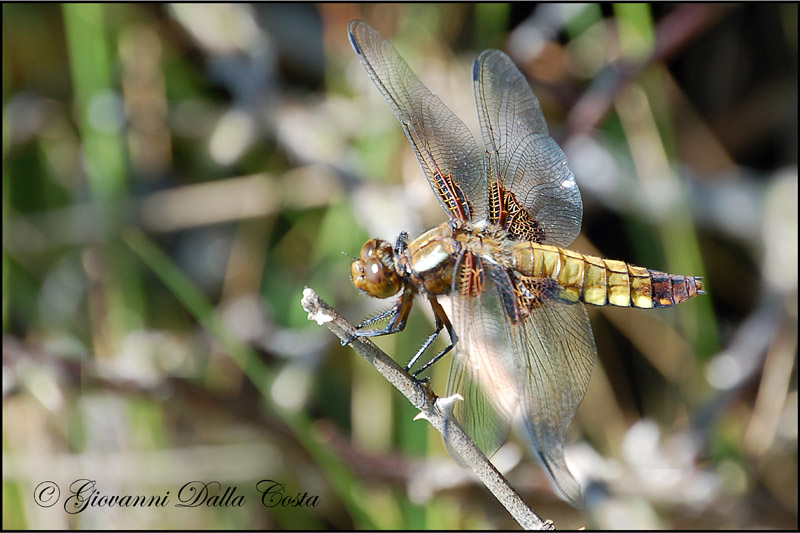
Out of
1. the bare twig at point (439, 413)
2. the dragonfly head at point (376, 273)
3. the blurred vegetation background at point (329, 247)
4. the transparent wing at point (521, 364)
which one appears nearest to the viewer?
the bare twig at point (439, 413)

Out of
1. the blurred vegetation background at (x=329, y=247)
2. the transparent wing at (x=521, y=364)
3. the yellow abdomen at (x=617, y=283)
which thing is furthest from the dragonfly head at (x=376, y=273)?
the blurred vegetation background at (x=329, y=247)

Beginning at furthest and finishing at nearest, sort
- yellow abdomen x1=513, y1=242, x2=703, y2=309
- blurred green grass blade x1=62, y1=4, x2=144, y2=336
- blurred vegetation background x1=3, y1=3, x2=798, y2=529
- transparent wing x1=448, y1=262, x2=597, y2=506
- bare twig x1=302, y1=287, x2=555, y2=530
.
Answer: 1. blurred green grass blade x1=62, y1=4, x2=144, y2=336
2. blurred vegetation background x1=3, y1=3, x2=798, y2=529
3. yellow abdomen x1=513, y1=242, x2=703, y2=309
4. transparent wing x1=448, y1=262, x2=597, y2=506
5. bare twig x1=302, y1=287, x2=555, y2=530

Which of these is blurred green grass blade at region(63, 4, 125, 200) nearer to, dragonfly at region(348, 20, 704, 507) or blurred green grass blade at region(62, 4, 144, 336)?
blurred green grass blade at region(62, 4, 144, 336)

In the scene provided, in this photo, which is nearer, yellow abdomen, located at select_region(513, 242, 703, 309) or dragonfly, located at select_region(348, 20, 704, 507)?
dragonfly, located at select_region(348, 20, 704, 507)

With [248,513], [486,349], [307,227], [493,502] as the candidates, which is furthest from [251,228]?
[486,349]

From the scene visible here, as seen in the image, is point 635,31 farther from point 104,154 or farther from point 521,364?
point 104,154

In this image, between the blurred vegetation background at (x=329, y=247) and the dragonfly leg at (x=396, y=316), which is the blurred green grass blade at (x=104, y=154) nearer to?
the blurred vegetation background at (x=329, y=247)

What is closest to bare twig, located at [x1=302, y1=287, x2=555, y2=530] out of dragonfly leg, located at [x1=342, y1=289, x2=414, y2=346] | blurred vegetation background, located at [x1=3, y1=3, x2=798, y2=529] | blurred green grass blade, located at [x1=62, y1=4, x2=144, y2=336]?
dragonfly leg, located at [x1=342, y1=289, x2=414, y2=346]
